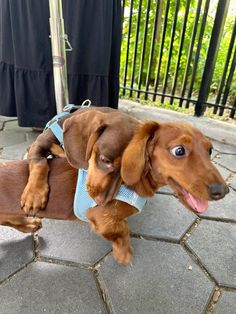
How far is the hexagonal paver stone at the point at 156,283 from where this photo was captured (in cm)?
151

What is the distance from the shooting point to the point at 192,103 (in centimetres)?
422

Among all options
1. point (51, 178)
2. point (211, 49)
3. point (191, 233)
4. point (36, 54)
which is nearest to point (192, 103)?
point (211, 49)

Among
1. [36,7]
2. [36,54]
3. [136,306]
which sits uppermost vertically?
[36,7]

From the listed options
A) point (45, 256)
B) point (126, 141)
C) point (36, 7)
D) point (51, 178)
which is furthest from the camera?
point (36, 7)

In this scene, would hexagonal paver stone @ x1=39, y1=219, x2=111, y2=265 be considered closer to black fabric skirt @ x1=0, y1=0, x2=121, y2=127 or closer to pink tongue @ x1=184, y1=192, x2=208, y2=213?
pink tongue @ x1=184, y1=192, x2=208, y2=213

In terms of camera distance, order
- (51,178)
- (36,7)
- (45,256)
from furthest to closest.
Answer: (36,7) < (45,256) < (51,178)

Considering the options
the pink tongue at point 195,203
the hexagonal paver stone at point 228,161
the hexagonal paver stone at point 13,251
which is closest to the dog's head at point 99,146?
the pink tongue at point 195,203

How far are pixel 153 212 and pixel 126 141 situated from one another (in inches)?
37.4

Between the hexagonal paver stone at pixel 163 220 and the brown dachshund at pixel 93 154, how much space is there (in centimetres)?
65

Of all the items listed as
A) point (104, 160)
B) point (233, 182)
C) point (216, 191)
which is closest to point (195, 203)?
point (216, 191)

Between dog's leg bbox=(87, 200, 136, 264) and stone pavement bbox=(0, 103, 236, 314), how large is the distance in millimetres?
75

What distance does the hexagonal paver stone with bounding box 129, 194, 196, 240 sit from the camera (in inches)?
77.2

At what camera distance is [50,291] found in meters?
1.55

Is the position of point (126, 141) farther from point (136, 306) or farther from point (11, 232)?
point (11, 232)
